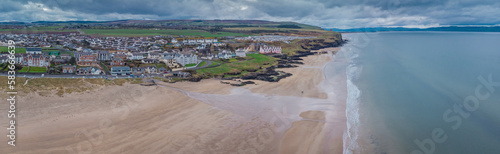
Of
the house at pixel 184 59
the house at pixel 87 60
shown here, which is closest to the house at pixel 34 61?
the house at pixel 87 60

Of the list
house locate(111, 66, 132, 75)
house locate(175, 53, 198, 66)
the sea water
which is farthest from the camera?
house locate(175, 53, 198, 66)

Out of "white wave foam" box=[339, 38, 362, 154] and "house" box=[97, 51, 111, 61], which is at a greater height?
"house" box=[97, 51, 111, 61]

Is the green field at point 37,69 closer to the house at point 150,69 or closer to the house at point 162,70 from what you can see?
the house at point 150,69

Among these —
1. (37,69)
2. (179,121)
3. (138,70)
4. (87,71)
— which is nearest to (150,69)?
(138,70)

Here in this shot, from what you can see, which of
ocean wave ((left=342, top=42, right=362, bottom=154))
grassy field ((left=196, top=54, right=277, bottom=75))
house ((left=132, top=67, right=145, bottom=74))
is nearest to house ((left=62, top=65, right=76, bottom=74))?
house ((left=132, top=67, right=145, bottom=74))

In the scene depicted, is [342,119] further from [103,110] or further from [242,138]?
[103,110]

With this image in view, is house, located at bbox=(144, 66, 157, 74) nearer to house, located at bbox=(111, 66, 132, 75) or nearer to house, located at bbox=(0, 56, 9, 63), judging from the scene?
house, located at bbox=(111, 66, 132, 75)
